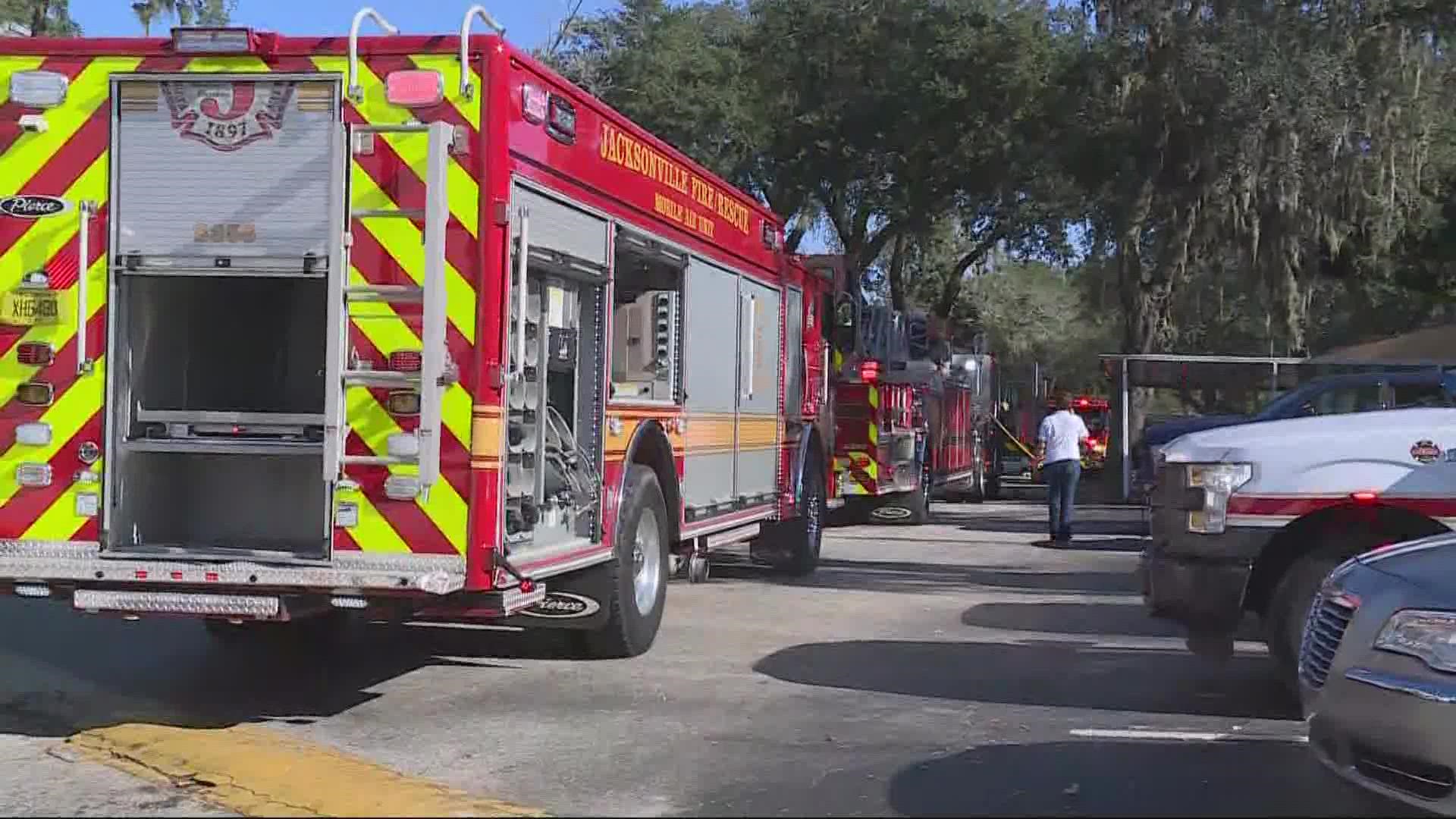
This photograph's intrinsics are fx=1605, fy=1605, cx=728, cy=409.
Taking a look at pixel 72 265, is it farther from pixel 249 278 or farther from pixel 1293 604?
pixel 1293 604

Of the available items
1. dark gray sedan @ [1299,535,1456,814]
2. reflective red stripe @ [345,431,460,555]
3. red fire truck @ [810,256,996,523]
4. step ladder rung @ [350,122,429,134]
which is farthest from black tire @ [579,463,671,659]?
red fire truck @ [810,256,996,523]

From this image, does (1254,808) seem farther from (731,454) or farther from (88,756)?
(731,454)

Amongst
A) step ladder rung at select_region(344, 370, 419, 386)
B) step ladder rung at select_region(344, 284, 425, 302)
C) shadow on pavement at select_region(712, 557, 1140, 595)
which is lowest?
shadow on pavement at select_region(712, 557, 1140, 595)

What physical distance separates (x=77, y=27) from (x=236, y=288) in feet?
93.2

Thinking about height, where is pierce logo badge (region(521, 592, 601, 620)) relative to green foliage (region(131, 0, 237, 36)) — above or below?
below

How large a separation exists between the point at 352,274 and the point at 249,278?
2.49ft

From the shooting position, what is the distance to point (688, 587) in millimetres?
13320

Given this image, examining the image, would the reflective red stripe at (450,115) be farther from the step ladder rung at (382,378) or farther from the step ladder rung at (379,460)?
the step ladder rung at (379,460)

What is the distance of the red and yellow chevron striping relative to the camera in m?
7.11

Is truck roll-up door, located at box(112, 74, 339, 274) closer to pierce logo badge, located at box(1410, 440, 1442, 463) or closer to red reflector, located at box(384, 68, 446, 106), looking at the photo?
red reflector, located at box(384, 68, 446, 106)

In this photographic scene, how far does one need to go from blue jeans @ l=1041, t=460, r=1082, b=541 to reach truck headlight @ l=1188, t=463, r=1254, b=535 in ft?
33.4

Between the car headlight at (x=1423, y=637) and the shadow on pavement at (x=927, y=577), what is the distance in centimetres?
775

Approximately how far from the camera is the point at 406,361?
708cm

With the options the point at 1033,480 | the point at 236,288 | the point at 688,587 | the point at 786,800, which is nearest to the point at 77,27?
the point at 1033,480
